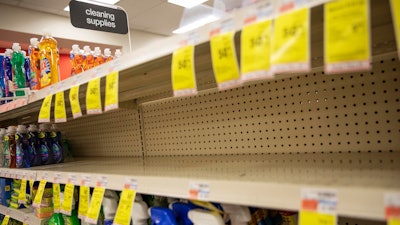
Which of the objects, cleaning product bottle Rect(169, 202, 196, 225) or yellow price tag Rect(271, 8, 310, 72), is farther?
cleaning product bottle Rect(169, 202, 196, 225)

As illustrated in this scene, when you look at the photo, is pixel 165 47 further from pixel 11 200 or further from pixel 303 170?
pixel 11 200

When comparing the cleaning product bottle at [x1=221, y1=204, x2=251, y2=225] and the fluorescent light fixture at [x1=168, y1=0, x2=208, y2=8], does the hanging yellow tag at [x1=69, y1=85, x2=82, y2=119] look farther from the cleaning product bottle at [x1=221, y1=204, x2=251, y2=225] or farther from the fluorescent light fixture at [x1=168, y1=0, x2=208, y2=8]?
the fluorescent light fixture at [x1=168, y1=0, x2=208, y2=8]

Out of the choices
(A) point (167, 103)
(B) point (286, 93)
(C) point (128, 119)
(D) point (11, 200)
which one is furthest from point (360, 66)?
(D) point (11, 200)

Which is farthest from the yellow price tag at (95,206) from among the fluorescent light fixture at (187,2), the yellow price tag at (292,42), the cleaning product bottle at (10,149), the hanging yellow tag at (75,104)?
the fluorescent light fixture at (187,2)

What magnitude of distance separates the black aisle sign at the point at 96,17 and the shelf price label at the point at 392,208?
192 centimetres

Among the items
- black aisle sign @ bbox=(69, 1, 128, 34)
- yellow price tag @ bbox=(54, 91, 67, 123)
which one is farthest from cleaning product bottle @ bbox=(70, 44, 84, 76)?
yellow price tag @ bbox=(54, 91, 67, 123)

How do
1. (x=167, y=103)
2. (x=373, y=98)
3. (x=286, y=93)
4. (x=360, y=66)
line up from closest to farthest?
(x=360, y=66)
(x=373, y=98)
(x=286, y=93)
(x=167, y=103)

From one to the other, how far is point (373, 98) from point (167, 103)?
35.8 inches

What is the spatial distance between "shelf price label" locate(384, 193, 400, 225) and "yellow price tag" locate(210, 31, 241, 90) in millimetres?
335

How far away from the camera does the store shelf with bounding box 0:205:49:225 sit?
1.55 meters

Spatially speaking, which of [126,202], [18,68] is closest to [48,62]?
[18,68]

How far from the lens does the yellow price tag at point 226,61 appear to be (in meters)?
0.64

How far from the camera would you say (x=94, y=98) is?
39.8 inches

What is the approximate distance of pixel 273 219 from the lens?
0.95m
